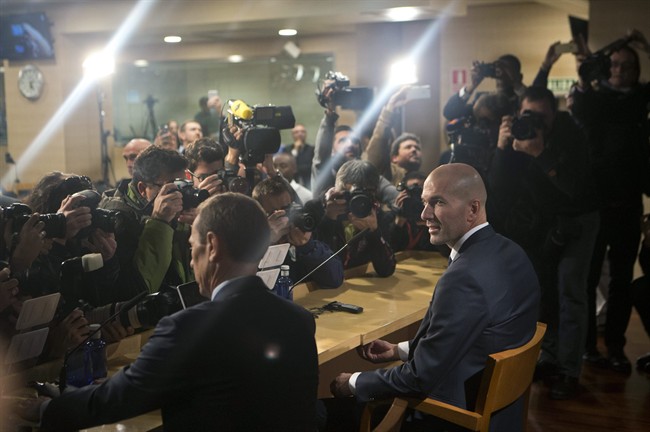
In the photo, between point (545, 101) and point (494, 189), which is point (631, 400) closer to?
point (494, 189)

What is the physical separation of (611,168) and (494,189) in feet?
2.68

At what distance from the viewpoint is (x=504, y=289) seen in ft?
7.98

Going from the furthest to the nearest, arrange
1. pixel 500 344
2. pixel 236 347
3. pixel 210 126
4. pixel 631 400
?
1. pixel 210 126
2. pixel 631 400
3. pixel 500 344
4. pixel 236 347

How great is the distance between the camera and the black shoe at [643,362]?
179 inches

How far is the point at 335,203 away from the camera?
11.9 ft

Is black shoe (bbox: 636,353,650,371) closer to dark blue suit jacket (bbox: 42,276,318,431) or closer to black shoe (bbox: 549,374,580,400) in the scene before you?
black shoe (bbox: 549,374,580,400)

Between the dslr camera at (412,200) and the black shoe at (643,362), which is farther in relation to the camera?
A: the black shoe at (643,362)

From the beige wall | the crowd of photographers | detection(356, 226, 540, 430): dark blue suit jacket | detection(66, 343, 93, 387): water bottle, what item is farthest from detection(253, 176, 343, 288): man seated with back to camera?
the beige wall

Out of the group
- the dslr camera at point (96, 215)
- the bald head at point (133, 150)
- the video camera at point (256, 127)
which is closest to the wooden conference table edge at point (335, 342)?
the dslr camera at point (96, 215)

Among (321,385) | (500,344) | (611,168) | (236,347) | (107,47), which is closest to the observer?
(236,347)

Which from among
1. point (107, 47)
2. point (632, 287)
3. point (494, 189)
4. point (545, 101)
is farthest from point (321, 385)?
point (107, 47)

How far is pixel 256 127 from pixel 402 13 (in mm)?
2719

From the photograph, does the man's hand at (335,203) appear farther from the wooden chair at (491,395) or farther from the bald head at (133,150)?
the bald head at (133,150)

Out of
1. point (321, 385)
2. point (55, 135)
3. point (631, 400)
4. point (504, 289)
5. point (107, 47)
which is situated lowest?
point (631, 400)
